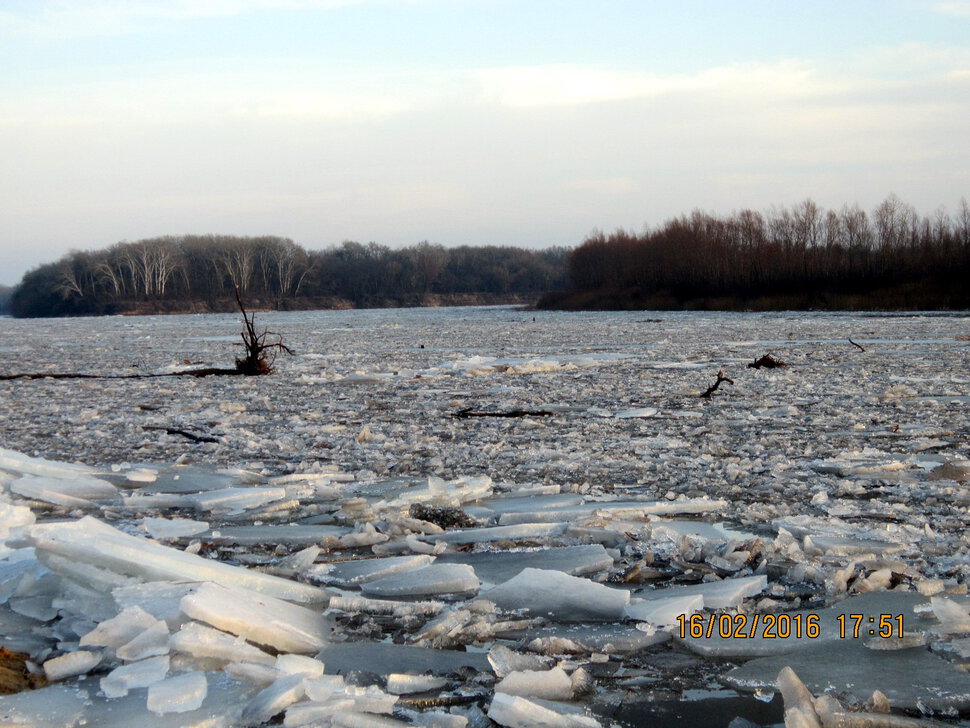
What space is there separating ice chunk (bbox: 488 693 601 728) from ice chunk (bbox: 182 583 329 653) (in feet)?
1.92

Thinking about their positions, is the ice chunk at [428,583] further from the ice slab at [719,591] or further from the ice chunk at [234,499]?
the ice chunk at [234,499]

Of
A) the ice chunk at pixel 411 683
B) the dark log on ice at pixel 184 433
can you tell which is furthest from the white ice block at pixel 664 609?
the dark log on ice at pixel 184 433

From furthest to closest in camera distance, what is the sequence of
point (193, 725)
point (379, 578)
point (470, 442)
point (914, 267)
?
1. point (914, 267)
2. point (470, 442)
3. point (379, 578)
4. point (193, 725)

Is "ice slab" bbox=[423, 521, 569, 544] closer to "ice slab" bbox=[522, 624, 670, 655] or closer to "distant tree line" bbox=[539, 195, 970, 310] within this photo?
"ice slab" bbox=[522, 624, 670, 655]

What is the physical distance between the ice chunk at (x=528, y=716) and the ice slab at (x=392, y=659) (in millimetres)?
259

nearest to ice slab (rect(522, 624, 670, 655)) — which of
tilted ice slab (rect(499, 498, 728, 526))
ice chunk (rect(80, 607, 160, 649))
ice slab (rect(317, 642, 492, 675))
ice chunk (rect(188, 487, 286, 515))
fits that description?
ice slab (rect(317, 642, 492, 675))

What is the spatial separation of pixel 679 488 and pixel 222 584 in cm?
216

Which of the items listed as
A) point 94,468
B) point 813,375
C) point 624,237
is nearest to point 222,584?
point 94,468

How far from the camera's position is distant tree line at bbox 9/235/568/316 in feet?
257

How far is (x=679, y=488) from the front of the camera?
151 inches

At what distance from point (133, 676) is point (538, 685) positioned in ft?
2.89

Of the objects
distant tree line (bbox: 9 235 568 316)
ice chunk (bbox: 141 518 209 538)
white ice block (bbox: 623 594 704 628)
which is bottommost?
white ice block (bbox: 623 594 704 628)

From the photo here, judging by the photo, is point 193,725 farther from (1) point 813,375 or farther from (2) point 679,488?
(1) point 813,375

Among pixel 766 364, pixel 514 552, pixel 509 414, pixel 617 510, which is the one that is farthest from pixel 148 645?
pixel 766 364
